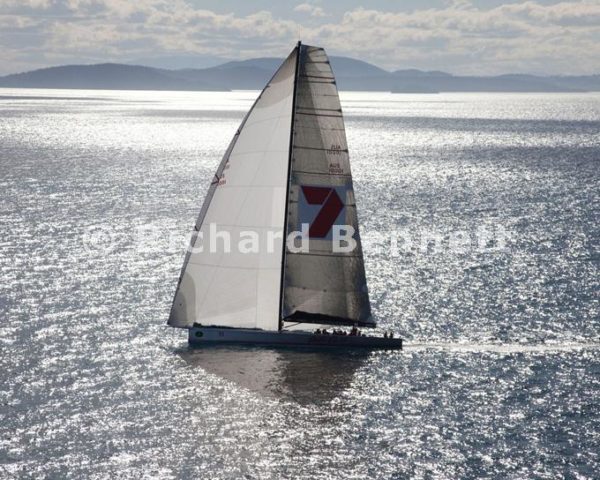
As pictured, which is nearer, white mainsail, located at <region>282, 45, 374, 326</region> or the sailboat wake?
white mainsail, located at <region>282, 45, 374, 326</region>

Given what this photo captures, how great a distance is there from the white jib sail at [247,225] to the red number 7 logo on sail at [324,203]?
146 cm

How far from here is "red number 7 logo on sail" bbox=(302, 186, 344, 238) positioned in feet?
152

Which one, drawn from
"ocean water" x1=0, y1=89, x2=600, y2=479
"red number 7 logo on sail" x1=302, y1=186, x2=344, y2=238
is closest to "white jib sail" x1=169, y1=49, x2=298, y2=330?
"red number 7 logo on sail" x1=302, y1=186, x2=344, y2=238

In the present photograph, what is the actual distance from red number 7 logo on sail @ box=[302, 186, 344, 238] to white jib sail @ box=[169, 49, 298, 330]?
1.46 metres

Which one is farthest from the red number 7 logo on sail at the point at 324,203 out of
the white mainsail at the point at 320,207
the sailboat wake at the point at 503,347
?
the sailboat wake at the point at 503,347

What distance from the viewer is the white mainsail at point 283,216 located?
148 ft

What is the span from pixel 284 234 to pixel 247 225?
194 cm

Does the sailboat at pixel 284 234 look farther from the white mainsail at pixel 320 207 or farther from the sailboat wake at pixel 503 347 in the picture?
the sailboat wake at pixel 503 347

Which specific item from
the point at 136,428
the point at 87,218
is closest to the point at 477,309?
the point at 136,428

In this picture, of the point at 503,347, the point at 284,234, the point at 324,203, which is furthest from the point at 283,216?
the point at 503,347

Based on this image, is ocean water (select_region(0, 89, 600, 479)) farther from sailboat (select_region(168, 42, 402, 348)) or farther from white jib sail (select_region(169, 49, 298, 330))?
white jib sail (select_region(169, 49, 298, 330))

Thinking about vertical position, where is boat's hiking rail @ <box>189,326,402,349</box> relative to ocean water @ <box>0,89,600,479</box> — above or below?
above

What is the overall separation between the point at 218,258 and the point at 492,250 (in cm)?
3678

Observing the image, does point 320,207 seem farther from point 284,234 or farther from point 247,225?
point 247,225
